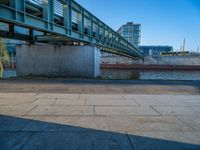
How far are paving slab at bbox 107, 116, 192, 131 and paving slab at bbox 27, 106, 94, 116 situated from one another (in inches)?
36.3

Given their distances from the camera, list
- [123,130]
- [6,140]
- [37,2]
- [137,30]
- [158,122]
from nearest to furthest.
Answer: [6,140] < [123,130] < [158,122] < [37,2] < [137,30]

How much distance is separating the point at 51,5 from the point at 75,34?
3.84m

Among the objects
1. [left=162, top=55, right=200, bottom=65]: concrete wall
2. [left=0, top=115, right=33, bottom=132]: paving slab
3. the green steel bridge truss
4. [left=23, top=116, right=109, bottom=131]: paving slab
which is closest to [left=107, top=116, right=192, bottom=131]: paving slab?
[left=23, top=116, right=109, bottom=131]: paving slab

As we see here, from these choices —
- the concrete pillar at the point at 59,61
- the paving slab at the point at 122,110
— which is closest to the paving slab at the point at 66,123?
the paving slab at the point at 122,110

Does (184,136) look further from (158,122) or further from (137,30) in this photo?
(137,30)

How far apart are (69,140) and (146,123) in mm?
2014

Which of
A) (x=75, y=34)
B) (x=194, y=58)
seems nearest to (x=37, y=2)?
(x=75, y=34)

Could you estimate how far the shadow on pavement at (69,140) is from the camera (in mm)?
3145

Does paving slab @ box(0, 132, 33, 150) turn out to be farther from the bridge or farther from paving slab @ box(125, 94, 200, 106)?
the bridge

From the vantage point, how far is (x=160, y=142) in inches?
133

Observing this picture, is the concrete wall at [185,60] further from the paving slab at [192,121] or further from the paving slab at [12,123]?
the paving slab at [12,123]

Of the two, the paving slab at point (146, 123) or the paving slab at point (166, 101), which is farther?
the paving slab at point (166, 101)

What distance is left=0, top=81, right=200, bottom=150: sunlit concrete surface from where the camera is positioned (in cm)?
325

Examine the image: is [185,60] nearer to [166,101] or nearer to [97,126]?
[166,101]
